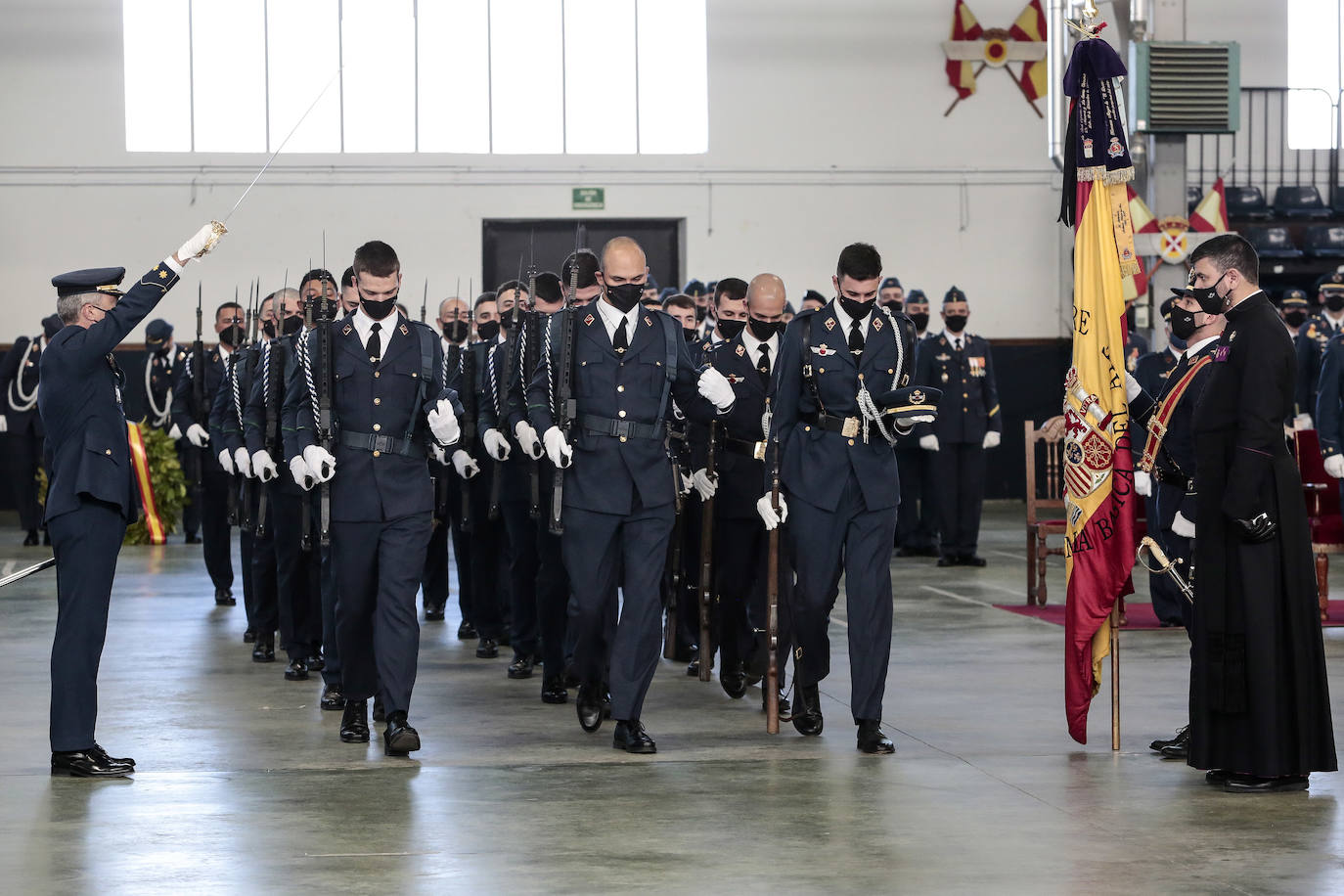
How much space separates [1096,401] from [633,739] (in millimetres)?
1796

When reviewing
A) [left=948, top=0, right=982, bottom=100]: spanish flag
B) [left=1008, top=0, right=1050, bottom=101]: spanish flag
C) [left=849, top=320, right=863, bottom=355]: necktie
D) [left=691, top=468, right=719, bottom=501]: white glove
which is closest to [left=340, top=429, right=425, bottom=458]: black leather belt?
[left=691, top=468, right=719, bottom=501]: white glove

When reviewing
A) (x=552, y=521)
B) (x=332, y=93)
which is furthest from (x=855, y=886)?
(x=332, y=93)

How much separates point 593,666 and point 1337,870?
2542 millimetres

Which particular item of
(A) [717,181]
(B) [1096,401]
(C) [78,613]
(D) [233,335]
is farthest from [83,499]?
(A) [717,181]

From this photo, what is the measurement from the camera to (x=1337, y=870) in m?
4.06

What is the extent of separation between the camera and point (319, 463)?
5.48m

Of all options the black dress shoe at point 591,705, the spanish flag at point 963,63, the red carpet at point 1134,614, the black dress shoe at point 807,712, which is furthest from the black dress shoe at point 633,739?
the spanish flag at point 963,63

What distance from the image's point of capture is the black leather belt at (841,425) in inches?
221

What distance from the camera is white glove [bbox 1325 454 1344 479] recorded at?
32.9 ft

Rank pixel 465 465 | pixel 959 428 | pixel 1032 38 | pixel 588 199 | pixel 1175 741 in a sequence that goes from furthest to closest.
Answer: pixel 1032 38 → pixel 588 199 → pixel 959 428 → pixel 465 465 → pixel 1175 741

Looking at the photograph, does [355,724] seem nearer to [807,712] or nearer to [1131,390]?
[807,712]

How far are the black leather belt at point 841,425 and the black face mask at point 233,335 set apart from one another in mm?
4341

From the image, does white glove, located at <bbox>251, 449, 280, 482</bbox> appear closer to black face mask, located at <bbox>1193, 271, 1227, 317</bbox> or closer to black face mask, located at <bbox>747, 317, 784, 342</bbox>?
black face mask, located at <bbox>747, 317, 784, 342</bbox>

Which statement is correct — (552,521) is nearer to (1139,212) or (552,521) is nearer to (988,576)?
(988,576)
